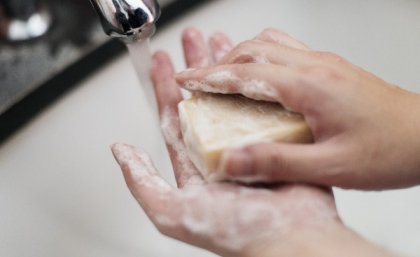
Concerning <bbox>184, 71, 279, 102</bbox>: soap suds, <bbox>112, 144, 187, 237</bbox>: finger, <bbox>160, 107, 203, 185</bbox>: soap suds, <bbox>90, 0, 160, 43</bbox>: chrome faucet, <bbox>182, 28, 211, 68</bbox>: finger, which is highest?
<bbox>90, 0, 160, 43</bbox>: chrome faucet

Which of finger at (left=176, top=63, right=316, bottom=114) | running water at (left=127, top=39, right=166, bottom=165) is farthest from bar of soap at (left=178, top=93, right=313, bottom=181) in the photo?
running water at (left=127, top=39, right=166, bottom=165)

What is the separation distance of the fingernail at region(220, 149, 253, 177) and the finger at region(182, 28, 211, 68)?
10.5 inches

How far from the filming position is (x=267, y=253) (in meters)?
0.46

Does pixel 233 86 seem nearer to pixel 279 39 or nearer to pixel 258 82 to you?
pixel 258 82

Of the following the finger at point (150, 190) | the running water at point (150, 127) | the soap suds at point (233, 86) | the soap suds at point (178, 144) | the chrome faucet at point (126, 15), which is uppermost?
the chrome faucet at point (126, 15)

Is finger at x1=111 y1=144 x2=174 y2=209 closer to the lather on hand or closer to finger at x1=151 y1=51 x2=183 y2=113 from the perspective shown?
the lather on hand

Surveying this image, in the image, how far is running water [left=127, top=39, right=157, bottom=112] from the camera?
613 millimetres

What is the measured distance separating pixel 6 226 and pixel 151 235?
0.64ft

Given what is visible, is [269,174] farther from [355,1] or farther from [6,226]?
[355,1]

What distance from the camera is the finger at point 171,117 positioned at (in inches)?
22.3

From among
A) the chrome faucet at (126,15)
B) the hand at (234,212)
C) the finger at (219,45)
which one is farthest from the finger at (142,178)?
the finger at (219,45)

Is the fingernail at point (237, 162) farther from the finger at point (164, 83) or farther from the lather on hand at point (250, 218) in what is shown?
the finger at point (164, 83)

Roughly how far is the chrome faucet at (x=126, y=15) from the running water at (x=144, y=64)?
0.21ft

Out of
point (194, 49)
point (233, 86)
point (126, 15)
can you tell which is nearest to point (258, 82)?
point (233, 86)
